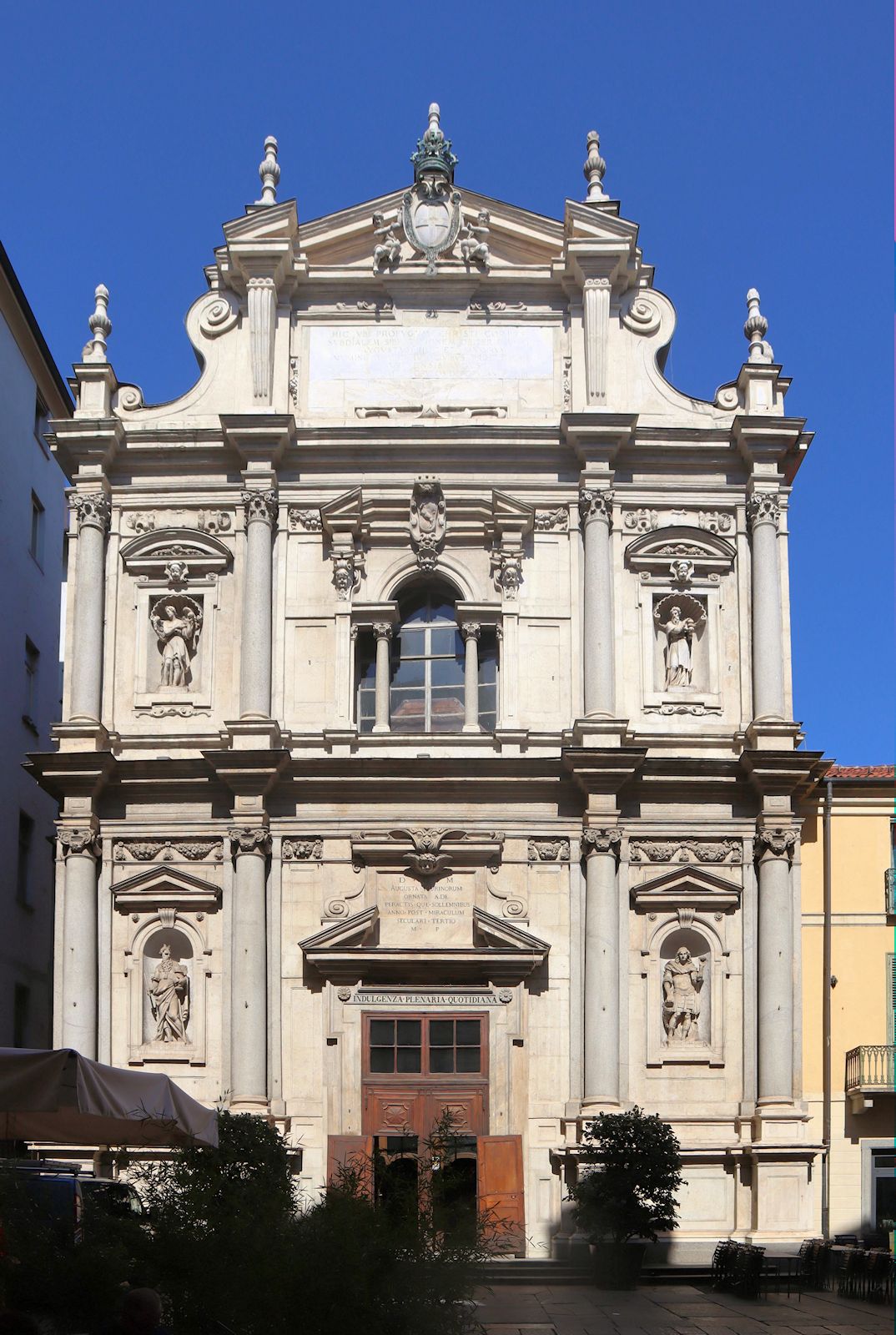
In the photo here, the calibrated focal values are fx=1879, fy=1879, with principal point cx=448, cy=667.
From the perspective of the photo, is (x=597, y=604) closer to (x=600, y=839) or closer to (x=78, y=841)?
(x=600, y=839)

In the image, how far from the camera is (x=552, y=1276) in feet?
81.0

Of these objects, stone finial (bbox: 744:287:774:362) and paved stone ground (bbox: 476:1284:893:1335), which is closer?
paved stone ground (bbox: 476:1284:893:1335)

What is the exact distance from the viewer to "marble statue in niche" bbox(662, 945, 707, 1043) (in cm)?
2695

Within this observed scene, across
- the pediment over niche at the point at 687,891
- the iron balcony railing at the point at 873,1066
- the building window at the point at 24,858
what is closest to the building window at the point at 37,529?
the building window at the point at 24,858

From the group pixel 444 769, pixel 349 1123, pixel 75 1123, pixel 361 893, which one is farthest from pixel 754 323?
pixel 75 1123

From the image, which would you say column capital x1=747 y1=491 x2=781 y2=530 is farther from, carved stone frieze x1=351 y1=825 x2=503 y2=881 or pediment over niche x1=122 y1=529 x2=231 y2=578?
pediment over niche x1=122 y1=529 x2=231 y2=578

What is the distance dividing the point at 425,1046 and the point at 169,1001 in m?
3.74

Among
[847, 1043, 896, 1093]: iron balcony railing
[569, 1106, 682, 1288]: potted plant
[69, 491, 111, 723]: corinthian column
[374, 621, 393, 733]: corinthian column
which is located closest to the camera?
[569, 1106, 682, 1288]: potted plant

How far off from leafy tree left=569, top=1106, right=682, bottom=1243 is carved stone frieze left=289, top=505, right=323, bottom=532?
32.7ft

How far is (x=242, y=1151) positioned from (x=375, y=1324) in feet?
36.9

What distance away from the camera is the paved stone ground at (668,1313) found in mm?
18672

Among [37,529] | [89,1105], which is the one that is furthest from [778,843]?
[37,529]

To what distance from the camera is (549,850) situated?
27266 millimetres

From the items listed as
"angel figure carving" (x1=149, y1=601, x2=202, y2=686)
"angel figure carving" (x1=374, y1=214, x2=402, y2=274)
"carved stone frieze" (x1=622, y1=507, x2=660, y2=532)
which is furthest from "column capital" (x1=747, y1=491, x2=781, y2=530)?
"angel figure carving" (x1=149, y1=601, x2=202, y2=686)
